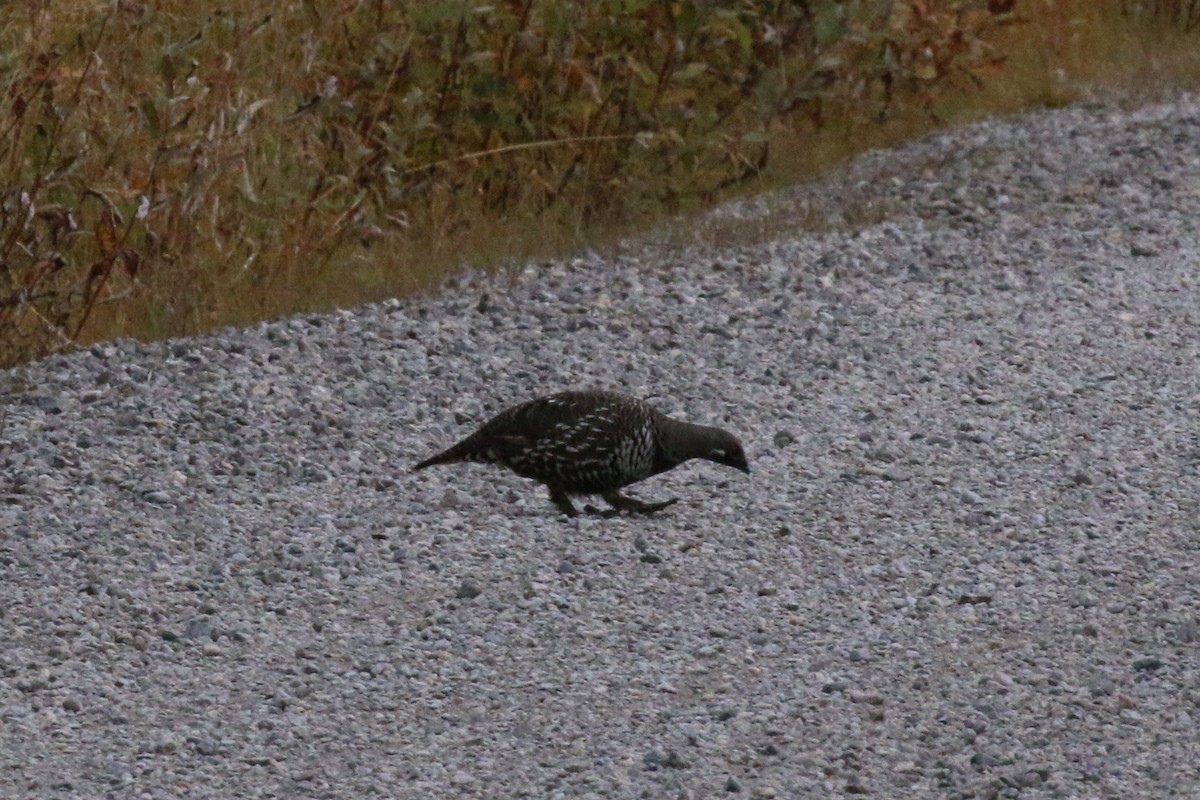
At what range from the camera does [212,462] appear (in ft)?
21.5

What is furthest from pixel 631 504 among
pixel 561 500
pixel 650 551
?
pixel 650 551

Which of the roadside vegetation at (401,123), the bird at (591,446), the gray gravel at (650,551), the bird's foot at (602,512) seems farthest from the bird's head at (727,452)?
the roadside vegetation at (401,123)

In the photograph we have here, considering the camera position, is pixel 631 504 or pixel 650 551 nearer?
pixel 650 551

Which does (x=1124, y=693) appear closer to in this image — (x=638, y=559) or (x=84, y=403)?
(x=638, y=559)

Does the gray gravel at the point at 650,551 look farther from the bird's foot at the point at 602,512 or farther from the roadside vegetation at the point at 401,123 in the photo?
the roadside vegetation at the point at 401,123

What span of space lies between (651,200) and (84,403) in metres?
4.17

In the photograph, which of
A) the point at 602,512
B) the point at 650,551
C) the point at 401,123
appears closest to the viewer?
the point at 650,551

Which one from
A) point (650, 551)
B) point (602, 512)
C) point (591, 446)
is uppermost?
point (591, 446)

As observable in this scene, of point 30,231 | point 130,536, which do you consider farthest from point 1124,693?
point 30,231

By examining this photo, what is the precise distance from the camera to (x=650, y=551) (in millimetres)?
6023

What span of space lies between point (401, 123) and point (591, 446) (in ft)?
12.5

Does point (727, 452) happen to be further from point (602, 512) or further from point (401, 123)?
point (401, 123)

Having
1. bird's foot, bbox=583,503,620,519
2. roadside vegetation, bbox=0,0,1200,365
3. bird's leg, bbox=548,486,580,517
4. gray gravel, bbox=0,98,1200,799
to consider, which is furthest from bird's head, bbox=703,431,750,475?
roadside vegetation, bbox=0,0,1200,365

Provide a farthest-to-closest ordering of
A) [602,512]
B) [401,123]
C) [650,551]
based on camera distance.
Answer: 1. [401,123]
2. [602,512]
3. [650,551]
